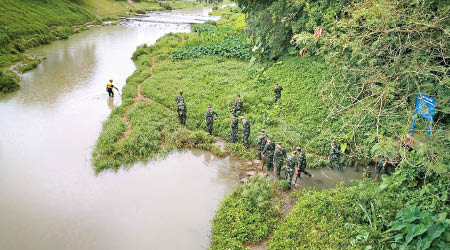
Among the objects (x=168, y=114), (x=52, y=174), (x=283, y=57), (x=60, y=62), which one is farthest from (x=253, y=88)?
(x=60, y=62)

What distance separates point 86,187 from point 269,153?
638cm

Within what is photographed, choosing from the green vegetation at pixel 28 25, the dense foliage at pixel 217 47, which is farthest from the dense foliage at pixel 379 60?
the green vegetation at pixel 28 25

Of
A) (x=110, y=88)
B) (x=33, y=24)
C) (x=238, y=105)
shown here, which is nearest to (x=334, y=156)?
(x=238, y=105)

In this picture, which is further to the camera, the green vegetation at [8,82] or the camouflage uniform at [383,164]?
the green vegetation at [8,82]

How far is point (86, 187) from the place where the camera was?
10.3m

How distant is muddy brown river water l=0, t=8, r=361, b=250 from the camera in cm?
844

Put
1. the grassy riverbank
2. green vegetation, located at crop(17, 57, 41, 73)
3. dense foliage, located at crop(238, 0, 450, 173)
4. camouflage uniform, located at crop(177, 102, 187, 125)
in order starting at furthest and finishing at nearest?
the grassy riverbank, green vegetation, located at crop(17, 57, 41, 73), camouflage uniform, located at crop(177, 102, 187, 125), dense foliage, located at crop(238, 0, 450, 173)

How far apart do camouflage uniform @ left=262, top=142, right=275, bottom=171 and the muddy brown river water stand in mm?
1323

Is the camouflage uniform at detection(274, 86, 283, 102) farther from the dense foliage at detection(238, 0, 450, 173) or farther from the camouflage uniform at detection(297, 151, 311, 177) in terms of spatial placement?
the camouflage uniform at detection(297, 151, 311, 177)

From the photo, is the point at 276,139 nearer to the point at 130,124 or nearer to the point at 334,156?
the point at 334,156

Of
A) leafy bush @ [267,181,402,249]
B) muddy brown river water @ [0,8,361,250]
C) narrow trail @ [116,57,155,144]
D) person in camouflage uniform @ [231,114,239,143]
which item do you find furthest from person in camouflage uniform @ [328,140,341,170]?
narrow trail @ [116,57,155,144]

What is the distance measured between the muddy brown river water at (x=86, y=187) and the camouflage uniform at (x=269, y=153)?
132cm

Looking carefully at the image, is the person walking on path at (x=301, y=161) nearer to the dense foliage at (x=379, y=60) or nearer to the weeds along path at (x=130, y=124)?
the dense foliage at (x=379, y=60)

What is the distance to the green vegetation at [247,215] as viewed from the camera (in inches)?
318
